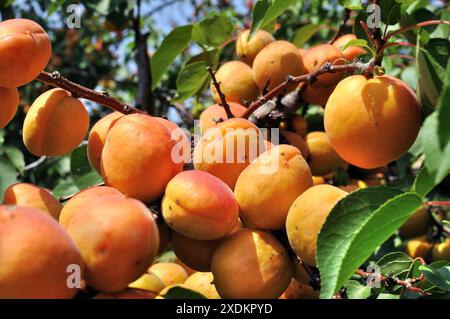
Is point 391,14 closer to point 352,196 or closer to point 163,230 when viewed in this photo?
point 352,196

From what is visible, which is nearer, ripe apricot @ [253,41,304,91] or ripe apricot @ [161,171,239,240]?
ripe apricot @ [161,171,239,240]

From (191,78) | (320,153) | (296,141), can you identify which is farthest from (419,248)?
(191,78)

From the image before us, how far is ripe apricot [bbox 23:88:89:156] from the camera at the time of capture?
3.43 feet

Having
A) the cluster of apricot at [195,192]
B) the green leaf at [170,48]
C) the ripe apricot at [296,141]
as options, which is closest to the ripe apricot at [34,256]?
the cluster of apricot at [195,192]

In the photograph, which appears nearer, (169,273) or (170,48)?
(169,273)

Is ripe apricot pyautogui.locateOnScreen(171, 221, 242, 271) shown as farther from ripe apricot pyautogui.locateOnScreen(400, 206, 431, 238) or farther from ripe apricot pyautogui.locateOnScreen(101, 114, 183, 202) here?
ripe apricot pyautogui.locateOnScreen(400, 206, 431, 238)

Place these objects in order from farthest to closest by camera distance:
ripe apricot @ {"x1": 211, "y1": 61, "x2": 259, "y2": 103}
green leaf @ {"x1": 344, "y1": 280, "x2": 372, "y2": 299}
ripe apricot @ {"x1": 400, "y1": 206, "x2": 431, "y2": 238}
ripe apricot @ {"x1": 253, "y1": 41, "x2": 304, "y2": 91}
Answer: ripe apricot @ {"x1": 400, "y1": 206, "x2": 431, "y2": 238}
ripe apricot @ {"x1": 211, "y1": 61, "x2": 259, "y2": 103}
ripe apricot @ {"x1": 253, "y1": 41, "x2": 304, "y2": 91}
green leaf @ {"x1": 344, "y1": 280, "x2": 372, "y2": 299}

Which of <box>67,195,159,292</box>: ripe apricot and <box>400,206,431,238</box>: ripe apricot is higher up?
<box>67,195,159,292</box>: ripe apricot

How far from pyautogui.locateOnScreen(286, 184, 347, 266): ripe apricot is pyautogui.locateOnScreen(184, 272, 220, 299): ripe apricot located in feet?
0.79

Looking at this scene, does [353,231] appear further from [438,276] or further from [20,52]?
[20,52]

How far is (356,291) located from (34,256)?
587mm

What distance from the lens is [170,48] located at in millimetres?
1770

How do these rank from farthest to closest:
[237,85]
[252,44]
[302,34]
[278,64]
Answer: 1. [302,34]
2. [252,44]
3. [237,85]
4. [278,64]

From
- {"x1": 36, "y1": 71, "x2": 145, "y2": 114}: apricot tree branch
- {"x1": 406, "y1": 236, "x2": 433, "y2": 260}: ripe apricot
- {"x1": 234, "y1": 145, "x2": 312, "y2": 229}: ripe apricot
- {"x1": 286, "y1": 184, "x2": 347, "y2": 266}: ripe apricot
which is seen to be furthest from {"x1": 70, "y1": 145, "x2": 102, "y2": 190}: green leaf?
{"x1": 406, "y1": 236, "x2": 433, "y2": 260}: ripe apricot
